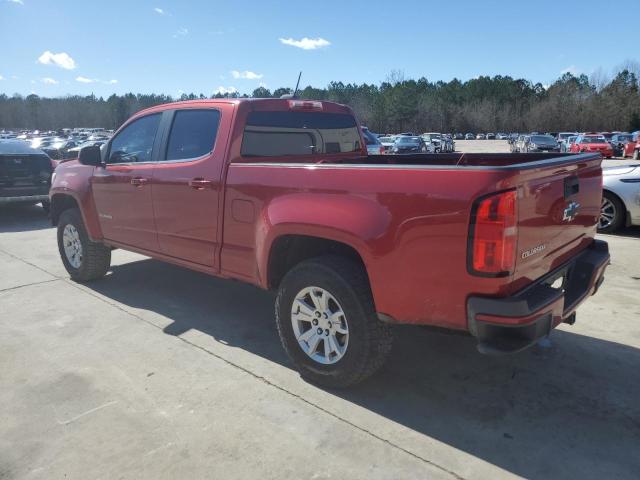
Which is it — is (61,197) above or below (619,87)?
below

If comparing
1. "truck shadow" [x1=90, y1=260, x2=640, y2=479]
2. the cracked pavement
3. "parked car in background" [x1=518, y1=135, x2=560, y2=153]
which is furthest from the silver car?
"parked car in background" [x1=518, y1=135, x2=560, y2=153]

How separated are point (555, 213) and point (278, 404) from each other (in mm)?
2015

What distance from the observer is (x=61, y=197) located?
5.90m

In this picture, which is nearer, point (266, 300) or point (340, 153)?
point (340, 153)

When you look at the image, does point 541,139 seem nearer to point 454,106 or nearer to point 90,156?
point 90,156

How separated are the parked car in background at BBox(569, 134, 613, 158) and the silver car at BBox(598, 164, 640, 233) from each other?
82.7ft

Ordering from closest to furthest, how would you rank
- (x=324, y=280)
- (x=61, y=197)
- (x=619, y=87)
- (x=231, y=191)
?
(x=324, y=280), (x=231, y=191), (x=61, y=197), (x=619, y=87)

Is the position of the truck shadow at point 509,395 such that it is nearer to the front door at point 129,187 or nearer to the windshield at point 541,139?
the front door at point 129,187

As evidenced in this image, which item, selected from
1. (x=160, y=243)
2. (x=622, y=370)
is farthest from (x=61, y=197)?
(x=622, y=370)

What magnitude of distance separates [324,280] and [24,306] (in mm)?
3566

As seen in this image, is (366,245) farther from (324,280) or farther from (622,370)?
(622,370)

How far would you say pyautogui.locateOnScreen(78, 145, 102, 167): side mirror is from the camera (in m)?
5.00

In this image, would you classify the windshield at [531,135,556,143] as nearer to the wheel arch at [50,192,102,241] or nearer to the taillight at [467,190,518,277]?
the wheel arch at [50,192,102,241]

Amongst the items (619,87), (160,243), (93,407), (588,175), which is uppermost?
(619,87)
